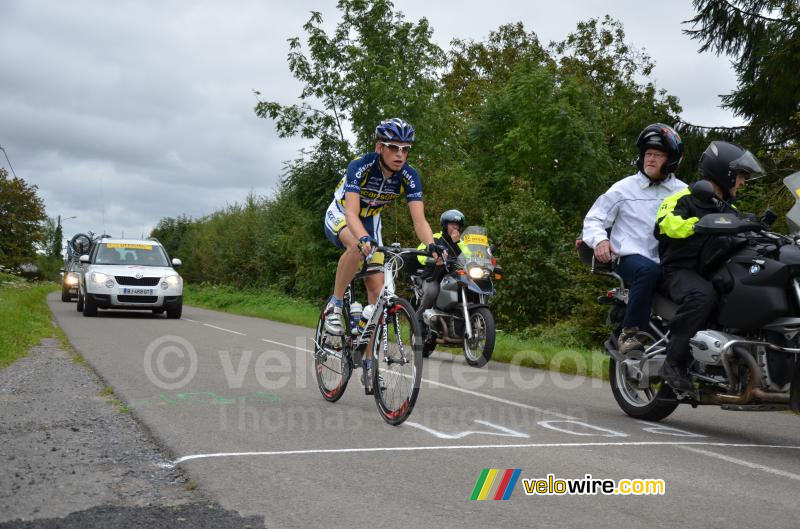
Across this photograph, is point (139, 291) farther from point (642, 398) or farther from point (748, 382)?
point (748, 382)

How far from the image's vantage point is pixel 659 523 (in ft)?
12.0

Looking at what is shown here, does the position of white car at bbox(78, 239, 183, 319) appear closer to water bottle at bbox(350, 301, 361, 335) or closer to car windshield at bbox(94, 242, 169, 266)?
car windshield at bbox(94, 242, 169, 266)

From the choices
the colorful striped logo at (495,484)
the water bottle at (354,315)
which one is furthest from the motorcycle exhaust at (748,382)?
the water bottle at (354,315)

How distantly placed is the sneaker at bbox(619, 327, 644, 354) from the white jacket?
1.89ft

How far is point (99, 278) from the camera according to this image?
18.5 m

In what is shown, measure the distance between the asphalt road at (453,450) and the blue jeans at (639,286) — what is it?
2.62 ft

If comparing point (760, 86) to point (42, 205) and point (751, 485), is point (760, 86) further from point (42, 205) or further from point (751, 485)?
point (42, 205)

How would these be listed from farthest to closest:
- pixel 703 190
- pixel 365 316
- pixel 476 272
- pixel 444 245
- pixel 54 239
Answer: pixel 54 239 < pixel 444 245 < pixel 476 272 < pixel 365 316 < pixel 703 190

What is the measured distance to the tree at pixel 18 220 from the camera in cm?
5112

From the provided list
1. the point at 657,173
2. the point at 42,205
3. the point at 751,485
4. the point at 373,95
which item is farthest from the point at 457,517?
the point at 42,205

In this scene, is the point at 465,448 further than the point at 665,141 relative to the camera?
No

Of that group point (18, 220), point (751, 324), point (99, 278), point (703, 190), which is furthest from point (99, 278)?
point (18, 220)

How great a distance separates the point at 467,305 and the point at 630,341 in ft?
14.3

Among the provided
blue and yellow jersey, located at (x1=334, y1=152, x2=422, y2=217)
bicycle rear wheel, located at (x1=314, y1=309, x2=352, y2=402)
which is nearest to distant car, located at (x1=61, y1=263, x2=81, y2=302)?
bicycle rear wheel, located at (x1=314, y1=309, x2=352, y2=402)
